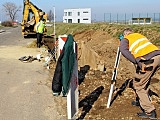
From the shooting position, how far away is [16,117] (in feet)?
21.2

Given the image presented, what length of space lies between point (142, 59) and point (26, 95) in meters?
3.63

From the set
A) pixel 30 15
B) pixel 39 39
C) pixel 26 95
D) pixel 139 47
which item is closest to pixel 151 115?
pixel 139 47

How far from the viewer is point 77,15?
10400 cm

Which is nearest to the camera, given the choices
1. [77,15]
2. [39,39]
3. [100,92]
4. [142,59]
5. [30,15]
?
[142,59]

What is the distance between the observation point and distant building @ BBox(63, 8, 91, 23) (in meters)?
103

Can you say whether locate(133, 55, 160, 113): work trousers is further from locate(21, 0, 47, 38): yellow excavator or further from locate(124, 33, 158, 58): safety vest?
locate(21, 0, 47, 38): yellow excavator

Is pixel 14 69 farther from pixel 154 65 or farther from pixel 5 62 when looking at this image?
pixel 154 65

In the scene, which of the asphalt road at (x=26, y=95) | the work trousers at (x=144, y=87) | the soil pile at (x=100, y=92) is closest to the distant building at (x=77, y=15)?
the soil pile at (x=100, y=92)

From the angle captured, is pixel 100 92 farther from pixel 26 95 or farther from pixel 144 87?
pixel 144 87

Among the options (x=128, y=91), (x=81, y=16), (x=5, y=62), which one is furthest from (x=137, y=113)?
(x=81, y=16)

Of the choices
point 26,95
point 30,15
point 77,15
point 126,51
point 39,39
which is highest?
point 77,15

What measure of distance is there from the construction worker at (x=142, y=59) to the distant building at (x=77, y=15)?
317 feet

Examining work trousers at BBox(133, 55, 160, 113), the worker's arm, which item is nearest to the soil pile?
work trousers at BBox(133, 55, 160, 113)

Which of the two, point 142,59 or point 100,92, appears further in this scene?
point 100,92
